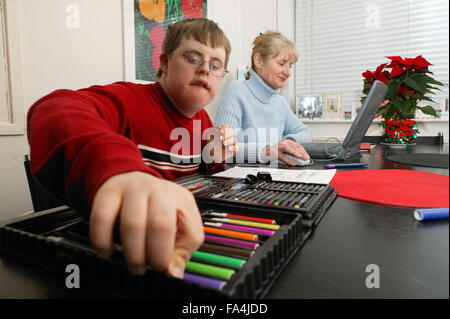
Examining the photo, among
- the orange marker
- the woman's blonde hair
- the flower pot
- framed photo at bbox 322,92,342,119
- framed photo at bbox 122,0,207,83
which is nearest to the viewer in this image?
the orange marker

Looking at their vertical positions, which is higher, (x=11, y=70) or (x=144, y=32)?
(x=144, y=32)

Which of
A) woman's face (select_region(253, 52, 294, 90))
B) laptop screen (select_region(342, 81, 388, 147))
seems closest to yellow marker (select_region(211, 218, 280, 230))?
laptop screen (select_region(342, 81, 388, 147))

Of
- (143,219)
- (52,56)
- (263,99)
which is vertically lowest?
(143,219)

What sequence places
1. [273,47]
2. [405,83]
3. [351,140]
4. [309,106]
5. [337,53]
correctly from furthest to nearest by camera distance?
[309,106] < [337,53] < [273,47] < [405,83] < [351,140]

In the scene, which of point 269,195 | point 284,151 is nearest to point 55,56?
point 284,151

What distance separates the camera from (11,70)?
2.94 feet

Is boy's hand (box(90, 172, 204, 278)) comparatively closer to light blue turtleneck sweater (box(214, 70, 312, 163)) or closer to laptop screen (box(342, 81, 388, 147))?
laptop screen (box(342, 81, 388, 147))

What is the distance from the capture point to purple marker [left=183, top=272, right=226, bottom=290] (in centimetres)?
22

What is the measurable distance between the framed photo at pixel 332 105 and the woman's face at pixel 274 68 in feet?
2.41

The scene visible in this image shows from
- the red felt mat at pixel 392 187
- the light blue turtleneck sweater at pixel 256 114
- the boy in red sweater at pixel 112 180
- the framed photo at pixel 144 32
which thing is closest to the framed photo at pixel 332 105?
the light blue turtleneck sweater at pixel 256 114

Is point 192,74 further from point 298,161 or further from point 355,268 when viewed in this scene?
point 355,268

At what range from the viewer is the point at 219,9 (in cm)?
212

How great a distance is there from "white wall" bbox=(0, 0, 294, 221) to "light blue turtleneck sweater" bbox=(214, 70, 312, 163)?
530mm

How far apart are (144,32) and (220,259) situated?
1380mm
